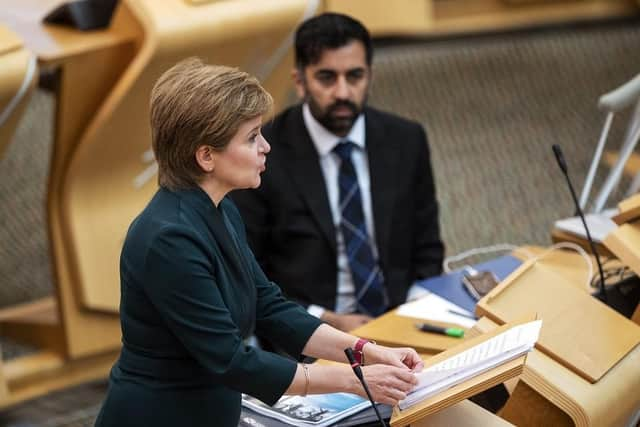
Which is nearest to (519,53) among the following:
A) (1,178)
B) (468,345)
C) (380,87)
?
(380,87)

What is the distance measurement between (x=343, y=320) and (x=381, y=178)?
1.25 ft

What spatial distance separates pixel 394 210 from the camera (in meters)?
2.71

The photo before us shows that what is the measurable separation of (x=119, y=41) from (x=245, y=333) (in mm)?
1673

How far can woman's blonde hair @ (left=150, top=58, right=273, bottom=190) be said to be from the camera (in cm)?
155

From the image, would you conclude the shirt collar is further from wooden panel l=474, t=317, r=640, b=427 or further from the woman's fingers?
the woman's fingers

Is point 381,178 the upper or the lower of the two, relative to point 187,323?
lower

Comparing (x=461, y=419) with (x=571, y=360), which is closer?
(x=461, y=419)

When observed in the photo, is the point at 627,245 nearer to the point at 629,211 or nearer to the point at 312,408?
the point at 629,211

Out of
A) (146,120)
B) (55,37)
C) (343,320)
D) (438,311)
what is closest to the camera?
(438,311)

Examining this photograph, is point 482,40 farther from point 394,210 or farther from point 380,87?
point 394,210

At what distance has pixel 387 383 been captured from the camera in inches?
62.6

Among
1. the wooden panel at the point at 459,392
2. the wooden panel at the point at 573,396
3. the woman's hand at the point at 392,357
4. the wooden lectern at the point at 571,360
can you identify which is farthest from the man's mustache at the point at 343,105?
the wooden panel at the point at 459,392

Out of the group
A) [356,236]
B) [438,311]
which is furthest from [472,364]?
[356,236]

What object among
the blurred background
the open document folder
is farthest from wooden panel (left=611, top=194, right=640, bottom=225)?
the blurred background
